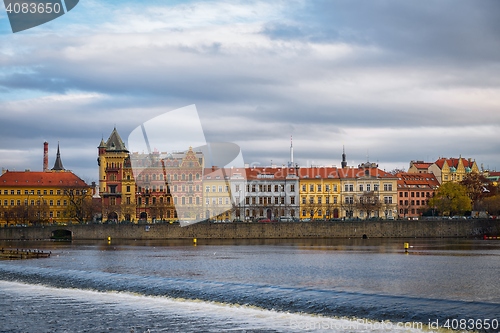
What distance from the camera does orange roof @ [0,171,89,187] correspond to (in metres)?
130

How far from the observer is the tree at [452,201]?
11525 centimetres

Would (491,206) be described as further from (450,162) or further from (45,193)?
(45,193)

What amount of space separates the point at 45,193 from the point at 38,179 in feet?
10.1

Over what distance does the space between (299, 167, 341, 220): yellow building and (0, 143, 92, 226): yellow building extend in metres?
34.7

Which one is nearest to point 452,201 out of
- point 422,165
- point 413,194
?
point 413,194

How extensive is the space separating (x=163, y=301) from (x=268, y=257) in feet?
92.1

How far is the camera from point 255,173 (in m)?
119

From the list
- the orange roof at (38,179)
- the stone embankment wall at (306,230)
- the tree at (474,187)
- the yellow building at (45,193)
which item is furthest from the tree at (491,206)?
the orange roof at (38,179)

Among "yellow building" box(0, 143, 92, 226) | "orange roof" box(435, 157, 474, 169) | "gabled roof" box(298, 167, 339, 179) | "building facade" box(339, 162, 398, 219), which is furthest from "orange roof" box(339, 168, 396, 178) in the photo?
"yellow building" box(0, 143, 92, 226)

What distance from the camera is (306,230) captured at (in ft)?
323

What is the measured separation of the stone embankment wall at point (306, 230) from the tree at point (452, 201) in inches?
636

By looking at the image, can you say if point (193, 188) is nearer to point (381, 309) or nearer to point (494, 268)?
point (494, 268)

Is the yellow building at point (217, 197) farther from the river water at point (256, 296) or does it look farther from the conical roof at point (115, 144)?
the river water at point (256, 296)

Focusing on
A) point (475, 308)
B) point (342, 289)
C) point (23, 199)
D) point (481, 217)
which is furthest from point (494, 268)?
point (23, 199)
